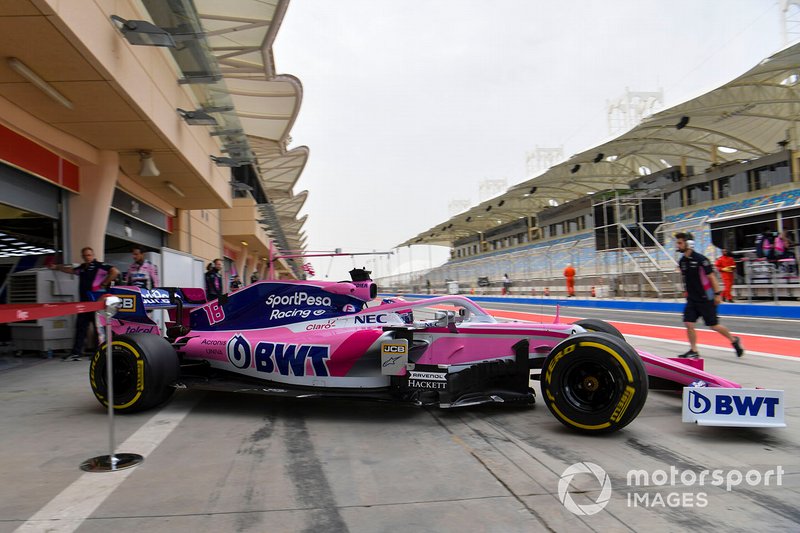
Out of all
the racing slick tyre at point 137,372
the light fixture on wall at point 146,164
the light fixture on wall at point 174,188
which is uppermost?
the light fixture on wall at point 174,188

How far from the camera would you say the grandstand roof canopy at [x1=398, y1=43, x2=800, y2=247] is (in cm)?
2456

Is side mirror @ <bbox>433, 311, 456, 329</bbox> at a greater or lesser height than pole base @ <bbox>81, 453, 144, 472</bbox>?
greater

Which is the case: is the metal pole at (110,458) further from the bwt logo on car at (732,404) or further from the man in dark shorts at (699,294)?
the man in dark shorts at (699,294)

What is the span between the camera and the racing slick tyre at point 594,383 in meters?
3.61

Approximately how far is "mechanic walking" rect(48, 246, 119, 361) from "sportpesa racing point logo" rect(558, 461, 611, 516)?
7.71 meters

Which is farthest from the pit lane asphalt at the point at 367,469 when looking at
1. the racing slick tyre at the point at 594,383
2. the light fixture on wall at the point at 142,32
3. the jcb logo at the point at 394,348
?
the light fixture on wall at the point at 142,32

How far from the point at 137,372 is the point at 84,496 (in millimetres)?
1890

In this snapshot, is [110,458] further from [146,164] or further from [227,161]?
[227,161]

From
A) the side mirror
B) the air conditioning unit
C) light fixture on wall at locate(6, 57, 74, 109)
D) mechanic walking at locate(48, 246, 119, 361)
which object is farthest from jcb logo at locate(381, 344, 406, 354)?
the air conditioning unit

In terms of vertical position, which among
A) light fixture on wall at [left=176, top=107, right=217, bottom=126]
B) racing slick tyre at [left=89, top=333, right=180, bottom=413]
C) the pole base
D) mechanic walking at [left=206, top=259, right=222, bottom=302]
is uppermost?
light fixture on wall at [left=176, top=107, right=217, bottom=126]

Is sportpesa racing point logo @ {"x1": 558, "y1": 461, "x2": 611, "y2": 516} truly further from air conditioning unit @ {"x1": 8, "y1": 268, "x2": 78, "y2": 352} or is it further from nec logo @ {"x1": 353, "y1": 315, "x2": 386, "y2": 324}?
air conditioning unit @ {"x1": 8, "y1": 268, "x2": 78, "y2": 352}

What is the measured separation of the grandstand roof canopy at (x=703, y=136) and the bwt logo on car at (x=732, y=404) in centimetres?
2286

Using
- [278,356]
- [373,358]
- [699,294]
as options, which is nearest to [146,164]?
[278,356]

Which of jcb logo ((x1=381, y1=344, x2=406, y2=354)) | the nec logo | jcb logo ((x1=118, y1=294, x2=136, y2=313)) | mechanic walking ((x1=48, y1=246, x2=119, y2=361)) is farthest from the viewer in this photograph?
mechanic walking ((x1=48, y1=246, x2=119, y2=361))
